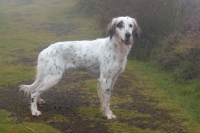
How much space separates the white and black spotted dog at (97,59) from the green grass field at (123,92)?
1.50ft

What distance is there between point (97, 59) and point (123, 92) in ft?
5.93

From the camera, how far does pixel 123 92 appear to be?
8.21m

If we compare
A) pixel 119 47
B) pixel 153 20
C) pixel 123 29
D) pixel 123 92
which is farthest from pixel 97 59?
pixel 153 20

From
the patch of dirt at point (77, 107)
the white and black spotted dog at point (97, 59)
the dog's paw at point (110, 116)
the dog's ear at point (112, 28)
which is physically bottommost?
the patch of dirt at point (77, 107)

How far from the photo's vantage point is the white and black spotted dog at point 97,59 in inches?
255

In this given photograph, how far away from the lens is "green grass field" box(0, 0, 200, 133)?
6.17 metres

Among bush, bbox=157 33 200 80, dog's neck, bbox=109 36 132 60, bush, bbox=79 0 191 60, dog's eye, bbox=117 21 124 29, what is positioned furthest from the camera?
bush, bbox=79 0 191 60

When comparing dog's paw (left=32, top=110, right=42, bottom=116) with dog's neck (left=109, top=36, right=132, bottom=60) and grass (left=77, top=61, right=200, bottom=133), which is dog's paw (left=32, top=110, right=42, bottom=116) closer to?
grass (left=77, top=61, right=200, bottom=133)

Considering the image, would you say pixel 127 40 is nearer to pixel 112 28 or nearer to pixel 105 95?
pixel 112 28

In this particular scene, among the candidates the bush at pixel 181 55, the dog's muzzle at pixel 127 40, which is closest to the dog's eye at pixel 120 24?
the dog's muzzle at pixel 127 40

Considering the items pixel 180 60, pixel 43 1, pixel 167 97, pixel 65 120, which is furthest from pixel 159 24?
pixel 43 1

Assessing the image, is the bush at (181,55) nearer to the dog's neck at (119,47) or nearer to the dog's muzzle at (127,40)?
the dog's neck at (119,47)

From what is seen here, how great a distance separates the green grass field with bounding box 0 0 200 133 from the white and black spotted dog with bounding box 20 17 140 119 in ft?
1.50

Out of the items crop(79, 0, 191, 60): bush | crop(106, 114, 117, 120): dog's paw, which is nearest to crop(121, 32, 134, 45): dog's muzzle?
crop(106, 114, 117, 120): dog's paw
